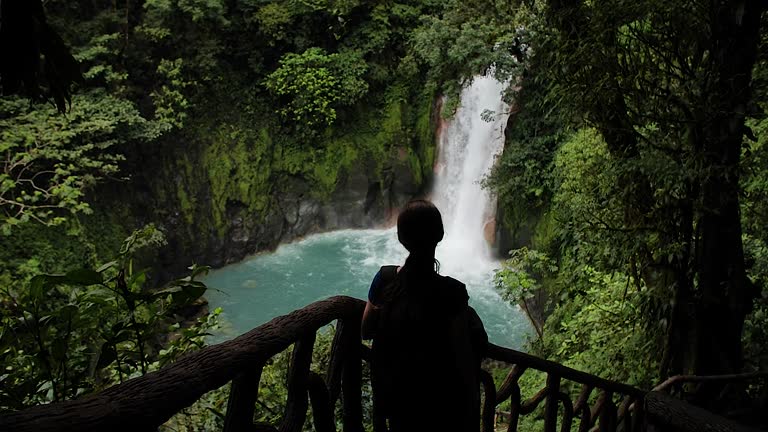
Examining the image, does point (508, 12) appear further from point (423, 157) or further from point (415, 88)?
point (423, 157)

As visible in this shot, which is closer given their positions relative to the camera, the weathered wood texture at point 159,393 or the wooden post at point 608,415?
the weathered wood texture at point 159,393

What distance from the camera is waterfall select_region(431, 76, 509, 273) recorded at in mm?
11906

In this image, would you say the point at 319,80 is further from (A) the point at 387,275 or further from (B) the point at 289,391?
(B) the point at 289,391

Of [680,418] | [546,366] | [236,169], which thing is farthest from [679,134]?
[236,169]

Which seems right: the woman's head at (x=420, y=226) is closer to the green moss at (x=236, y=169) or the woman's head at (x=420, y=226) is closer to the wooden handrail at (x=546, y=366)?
the wooden handrail at (x=546, y=366)

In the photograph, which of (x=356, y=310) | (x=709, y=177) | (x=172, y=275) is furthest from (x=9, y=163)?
(x=709, y=177)

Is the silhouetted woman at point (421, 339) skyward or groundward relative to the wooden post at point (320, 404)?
skyward

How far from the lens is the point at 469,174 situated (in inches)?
502

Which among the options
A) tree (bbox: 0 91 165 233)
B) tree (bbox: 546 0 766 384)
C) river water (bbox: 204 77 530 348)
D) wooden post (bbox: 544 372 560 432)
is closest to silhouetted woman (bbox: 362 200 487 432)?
wooden post (bbox: 544 372 560 432)

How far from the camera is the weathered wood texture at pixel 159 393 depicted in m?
0.77

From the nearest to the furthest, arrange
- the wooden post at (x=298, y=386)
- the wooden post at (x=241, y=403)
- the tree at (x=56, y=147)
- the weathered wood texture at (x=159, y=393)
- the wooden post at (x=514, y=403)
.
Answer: the weathered wood texture at (x=159, y=393) < the wooden post at (x=241, y=403) < the wooden post at (x=298, y=386) < the wooden post at (x=514, y=403) < the tree at (x=56, y=147)

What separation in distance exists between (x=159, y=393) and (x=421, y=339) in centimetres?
85

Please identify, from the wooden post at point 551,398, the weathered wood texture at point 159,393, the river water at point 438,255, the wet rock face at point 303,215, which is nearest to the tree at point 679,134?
the wooden post at point 551,398

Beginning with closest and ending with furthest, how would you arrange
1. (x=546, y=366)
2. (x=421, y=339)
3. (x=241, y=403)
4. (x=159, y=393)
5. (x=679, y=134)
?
1. (x=159, y=393)
2. (x=241, y=403)
3. (x=421, y=339)
4. (x=546, y=366)
5. (x=679, y=134)
